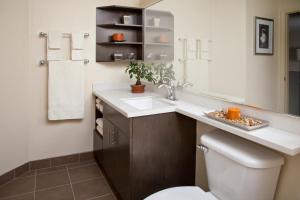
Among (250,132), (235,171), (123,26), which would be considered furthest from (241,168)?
(123,26)

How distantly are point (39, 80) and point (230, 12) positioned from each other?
1.97 m

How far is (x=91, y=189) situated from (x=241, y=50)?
1.76m

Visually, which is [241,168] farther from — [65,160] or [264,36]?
[65,160]

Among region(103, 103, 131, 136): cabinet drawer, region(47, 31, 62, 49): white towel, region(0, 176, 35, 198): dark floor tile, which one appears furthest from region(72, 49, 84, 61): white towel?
region(0, 176, 35, 198): dark floor tile

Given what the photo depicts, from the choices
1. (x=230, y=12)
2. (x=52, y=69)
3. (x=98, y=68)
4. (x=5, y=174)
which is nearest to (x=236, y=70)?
(x=230, y=12)

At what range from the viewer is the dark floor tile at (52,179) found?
2225 mm

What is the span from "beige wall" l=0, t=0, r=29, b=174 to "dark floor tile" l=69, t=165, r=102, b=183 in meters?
0.56

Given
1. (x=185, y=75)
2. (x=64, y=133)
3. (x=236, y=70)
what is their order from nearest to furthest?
(x=236, y=70)
(x=185, y=75)
(x=64, y=133)

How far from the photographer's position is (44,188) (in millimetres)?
2176

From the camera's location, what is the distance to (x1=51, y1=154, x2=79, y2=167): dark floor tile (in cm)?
263

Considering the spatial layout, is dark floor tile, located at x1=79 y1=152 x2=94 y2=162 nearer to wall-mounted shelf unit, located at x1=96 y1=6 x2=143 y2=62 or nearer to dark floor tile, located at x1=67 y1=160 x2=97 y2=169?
dark floor tile, located at x1=67 y1=160 x2=97 y2=169

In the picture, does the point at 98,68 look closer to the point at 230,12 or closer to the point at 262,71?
the point at 230,12

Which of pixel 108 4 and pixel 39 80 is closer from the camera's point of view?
pixel 39 80

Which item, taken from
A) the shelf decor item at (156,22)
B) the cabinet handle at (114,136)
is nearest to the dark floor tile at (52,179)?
the cabinet handle at (114,136)
